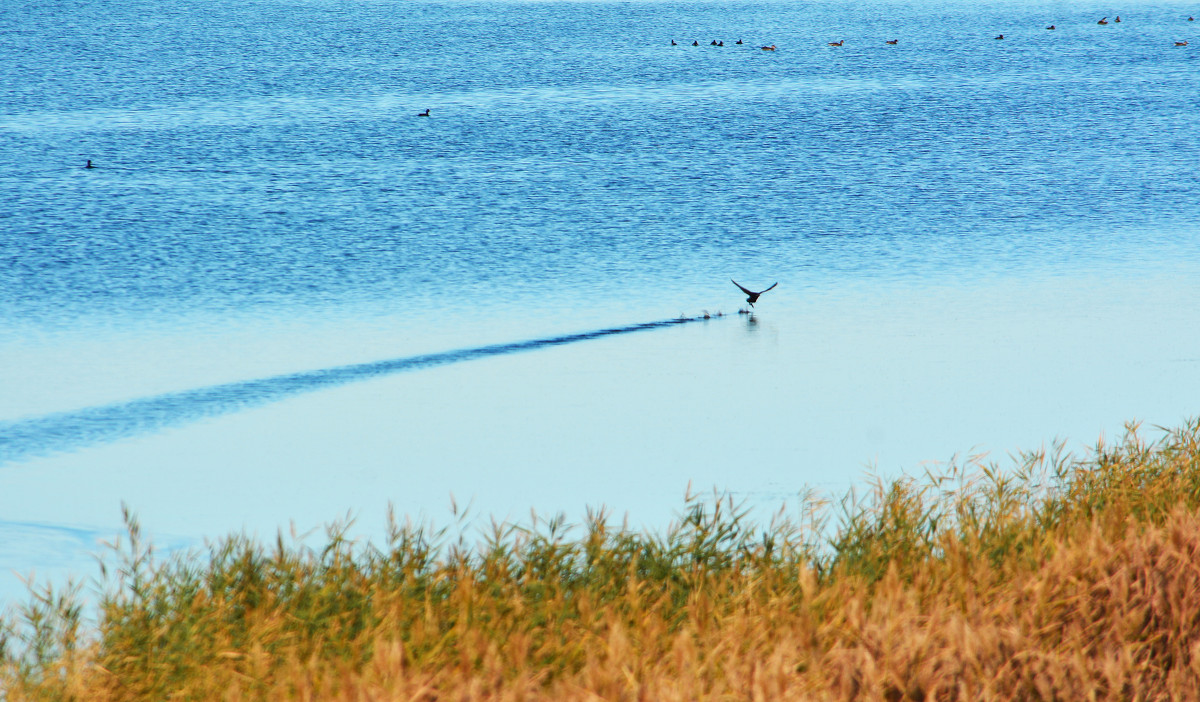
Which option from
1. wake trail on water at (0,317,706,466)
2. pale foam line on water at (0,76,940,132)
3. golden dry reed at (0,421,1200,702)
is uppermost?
pale foam line on water at (0,76,940,132)

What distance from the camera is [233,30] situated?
68688 mm

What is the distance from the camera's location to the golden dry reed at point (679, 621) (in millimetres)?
4336

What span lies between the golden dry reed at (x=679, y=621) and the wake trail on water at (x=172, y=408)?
5.83 meters

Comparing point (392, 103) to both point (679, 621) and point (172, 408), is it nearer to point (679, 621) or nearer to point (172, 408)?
point (172, 408)

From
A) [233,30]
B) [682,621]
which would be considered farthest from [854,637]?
[233,30]

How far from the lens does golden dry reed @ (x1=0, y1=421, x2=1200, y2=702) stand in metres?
4.34

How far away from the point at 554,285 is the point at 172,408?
8612 mm

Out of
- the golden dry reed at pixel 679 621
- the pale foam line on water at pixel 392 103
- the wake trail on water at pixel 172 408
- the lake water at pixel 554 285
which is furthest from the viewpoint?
the pale foam line on water at pixel 392 103

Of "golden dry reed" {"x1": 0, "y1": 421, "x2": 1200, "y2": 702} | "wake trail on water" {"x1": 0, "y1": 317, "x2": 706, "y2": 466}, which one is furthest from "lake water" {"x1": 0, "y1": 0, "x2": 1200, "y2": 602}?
"golden dry reed" {"x1": 0, "y1": 421, "x2": 1200, "y2": 702}

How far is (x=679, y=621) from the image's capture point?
5.61 metres

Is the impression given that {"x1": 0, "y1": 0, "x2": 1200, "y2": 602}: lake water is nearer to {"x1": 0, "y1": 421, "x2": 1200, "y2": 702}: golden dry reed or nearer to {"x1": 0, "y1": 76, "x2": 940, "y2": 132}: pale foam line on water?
{"x1": 0, "y1": 76, "x2": 940, "y2": 132}: pale foam line on water

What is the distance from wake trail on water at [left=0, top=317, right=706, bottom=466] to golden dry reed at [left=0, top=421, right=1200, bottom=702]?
5.83 metres

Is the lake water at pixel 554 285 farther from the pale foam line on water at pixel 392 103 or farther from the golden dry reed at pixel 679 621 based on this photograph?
the golden dry reed at pixel 679 621

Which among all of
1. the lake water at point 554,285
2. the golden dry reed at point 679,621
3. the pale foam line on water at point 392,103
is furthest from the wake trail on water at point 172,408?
the pale foam line on water at point 392,103
